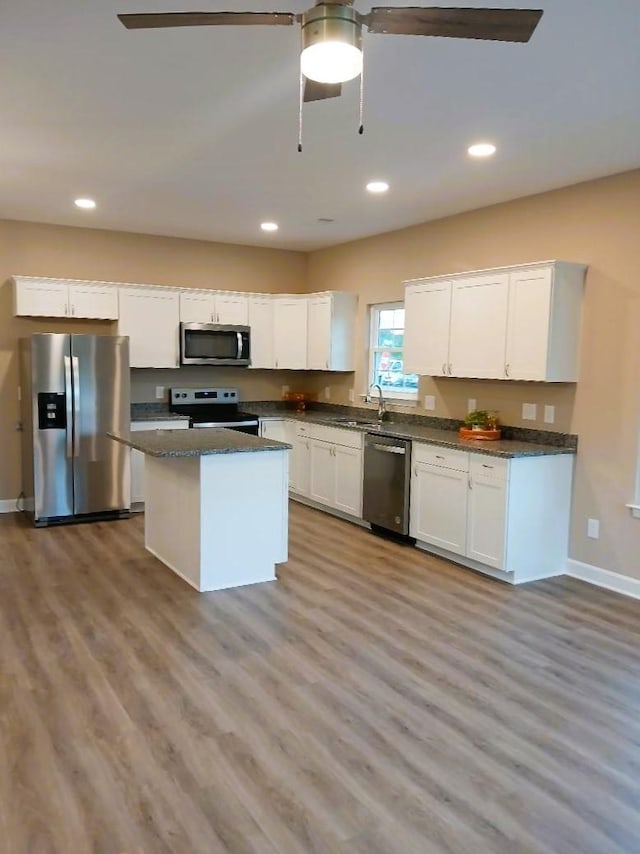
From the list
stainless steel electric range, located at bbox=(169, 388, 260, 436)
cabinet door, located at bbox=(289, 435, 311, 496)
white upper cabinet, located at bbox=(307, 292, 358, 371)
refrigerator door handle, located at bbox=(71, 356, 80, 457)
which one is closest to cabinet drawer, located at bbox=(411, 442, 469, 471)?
cabinet door, located at bbox=(289, 435, 311, 496)

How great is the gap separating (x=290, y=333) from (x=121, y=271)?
1.83 meters

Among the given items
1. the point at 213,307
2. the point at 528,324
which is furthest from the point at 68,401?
the point at 528,324

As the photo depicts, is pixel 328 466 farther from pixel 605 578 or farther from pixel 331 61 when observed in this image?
pixel 331 61

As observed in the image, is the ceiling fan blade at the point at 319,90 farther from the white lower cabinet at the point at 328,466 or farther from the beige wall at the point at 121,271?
the beige wall at the point at 121,271

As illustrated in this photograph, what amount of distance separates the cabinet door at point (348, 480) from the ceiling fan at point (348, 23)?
4077 millimetres

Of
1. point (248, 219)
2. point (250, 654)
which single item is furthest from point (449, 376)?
point (250, 654)

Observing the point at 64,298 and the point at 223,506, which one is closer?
the point at 223,506

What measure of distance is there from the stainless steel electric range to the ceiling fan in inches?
189

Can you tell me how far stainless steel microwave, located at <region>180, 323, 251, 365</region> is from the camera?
6.67 metres

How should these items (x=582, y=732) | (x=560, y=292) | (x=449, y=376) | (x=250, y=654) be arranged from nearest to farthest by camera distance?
(x=582, y=732), (x=250, y=654), (x=560, y=292), (x=449, y=376)

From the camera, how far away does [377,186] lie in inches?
187

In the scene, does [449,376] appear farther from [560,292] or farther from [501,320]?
[560,292]

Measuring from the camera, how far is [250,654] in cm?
338

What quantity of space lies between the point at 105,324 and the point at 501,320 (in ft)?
12.6
